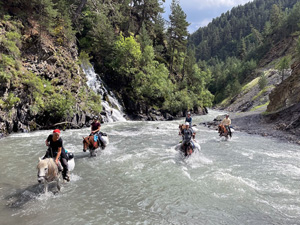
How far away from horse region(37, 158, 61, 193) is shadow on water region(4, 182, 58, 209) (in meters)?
0.39

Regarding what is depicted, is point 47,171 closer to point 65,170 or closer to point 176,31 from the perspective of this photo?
point 65,170

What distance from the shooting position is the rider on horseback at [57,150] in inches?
290

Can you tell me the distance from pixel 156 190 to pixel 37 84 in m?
17.2

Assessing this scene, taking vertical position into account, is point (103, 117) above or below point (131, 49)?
below

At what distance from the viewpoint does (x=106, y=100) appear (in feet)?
101

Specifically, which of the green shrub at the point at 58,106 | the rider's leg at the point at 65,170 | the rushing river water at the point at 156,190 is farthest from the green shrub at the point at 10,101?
the rider's leg at the point at 65,170

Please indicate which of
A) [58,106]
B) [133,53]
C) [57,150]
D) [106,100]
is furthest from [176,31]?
[57,150]

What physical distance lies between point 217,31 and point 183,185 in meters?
220

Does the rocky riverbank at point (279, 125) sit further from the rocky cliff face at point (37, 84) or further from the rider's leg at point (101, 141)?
the rocky cliff face at point (37, 84)

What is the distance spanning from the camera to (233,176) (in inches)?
355

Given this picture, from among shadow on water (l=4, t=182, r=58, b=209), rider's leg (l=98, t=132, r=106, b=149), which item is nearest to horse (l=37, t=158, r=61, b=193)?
shadow on water (l=4, t=182, r=58, b=209)

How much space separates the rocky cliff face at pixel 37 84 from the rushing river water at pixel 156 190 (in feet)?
17.9

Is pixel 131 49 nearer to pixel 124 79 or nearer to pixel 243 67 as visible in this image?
pixel 124 79

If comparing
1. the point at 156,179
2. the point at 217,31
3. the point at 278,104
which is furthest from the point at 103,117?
the point at 217,31
